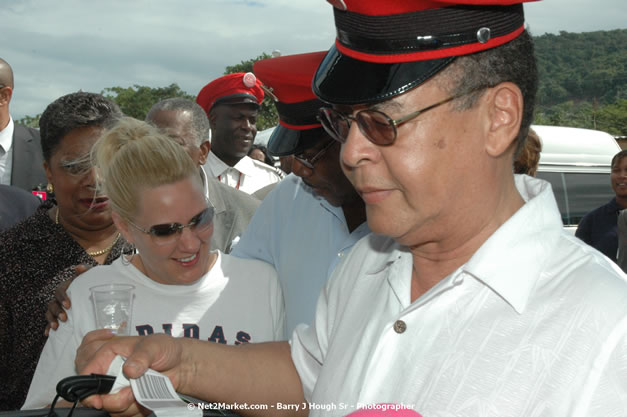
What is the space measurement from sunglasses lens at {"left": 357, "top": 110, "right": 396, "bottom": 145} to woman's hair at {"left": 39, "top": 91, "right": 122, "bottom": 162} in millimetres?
1903

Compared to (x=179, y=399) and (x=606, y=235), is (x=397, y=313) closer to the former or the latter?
(x=179, y=399)

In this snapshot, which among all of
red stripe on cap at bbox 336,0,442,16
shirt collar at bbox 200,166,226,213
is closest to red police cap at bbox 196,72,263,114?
shirt collar at bbox 200,166,226,213

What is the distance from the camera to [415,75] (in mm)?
1477

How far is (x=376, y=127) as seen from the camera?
1536 millimetres

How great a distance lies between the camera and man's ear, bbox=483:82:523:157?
1.53 metres

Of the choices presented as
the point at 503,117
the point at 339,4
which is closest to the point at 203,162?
the point at 339,4

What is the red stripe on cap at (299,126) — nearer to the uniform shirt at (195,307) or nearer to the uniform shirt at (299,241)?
the uniform shirt at (299,241)

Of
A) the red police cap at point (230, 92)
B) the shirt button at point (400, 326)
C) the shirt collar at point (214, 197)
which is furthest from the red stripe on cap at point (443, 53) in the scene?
the red police cap at point (230, 92)

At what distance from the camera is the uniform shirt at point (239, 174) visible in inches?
247

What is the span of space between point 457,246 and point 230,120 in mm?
4794

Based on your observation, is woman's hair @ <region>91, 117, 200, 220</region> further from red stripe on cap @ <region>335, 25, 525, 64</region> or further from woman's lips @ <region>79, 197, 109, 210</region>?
red stripe on cap @ <region>335, 25, 525, 64</region>

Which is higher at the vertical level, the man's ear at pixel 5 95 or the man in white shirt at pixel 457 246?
the man in white shirt at pixel 457 246

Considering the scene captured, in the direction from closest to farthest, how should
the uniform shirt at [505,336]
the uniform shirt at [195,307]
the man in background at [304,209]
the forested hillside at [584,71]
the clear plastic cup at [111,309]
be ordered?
the uniform shirt at [505,336] → the clear plastic cup at [111,309] → the uniform shirt at [195,307] → the man in background at [304,209] → the forested hillside at [584,71]

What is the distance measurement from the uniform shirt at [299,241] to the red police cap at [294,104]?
323 mm
